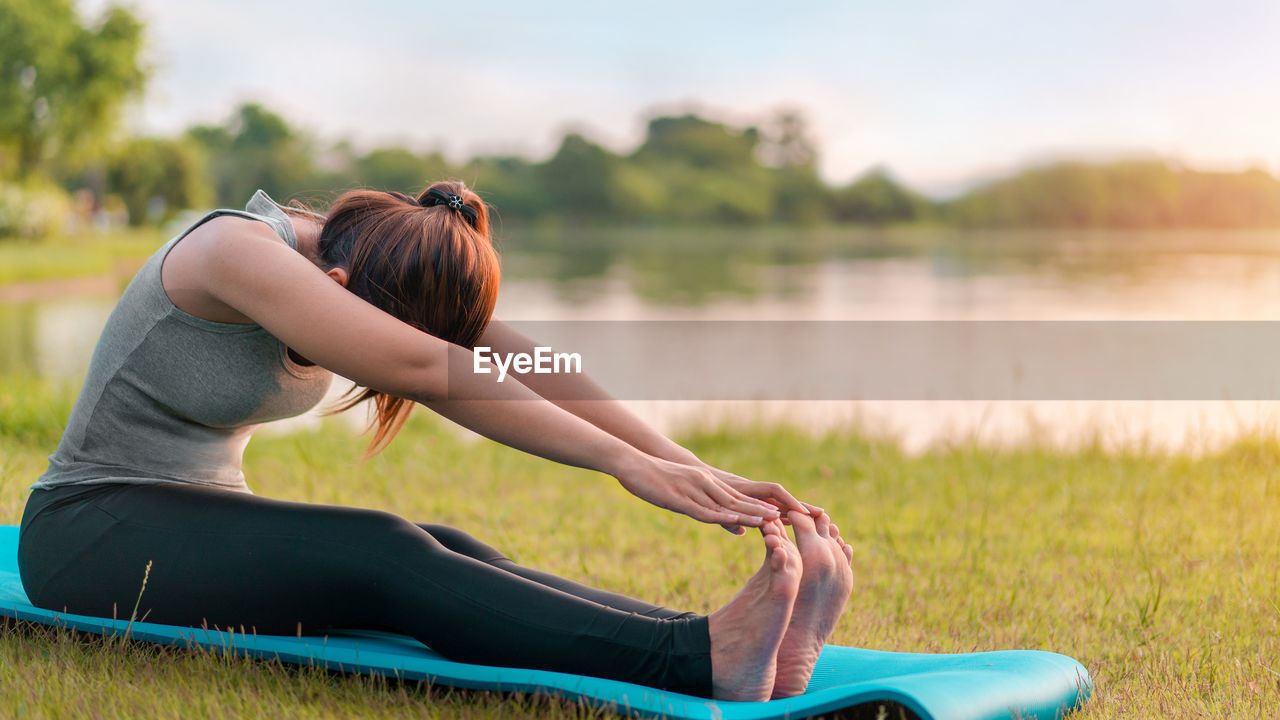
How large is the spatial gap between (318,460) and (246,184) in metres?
42.0

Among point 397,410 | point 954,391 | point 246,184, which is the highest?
point 246,184

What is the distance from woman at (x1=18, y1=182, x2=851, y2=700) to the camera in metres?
1.71

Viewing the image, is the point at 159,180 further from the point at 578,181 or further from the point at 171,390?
the point at 171,390

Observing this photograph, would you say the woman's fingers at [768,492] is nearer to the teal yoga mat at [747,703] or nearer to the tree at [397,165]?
the teal yoga mat at [747,703]

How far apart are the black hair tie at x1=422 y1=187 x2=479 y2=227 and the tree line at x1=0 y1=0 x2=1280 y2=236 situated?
16.8 metres

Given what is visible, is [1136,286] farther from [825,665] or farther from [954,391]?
[825,665]

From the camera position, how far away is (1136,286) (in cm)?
1978

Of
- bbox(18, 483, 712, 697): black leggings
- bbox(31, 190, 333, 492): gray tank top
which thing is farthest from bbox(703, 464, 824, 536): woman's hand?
bbox(31, 190, 333, 492): gray tank top

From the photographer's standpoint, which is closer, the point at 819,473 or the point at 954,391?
the point at 819,473

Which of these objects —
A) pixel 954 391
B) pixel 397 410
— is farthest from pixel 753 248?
pixel 397 410

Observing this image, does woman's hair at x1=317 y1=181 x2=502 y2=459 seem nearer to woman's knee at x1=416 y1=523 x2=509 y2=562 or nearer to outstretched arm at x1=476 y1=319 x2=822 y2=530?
outstretched arm at x1=476 y1=319 x2=822 y2=530

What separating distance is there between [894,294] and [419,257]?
2080 cm

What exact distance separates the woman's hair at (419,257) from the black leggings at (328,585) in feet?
1.22

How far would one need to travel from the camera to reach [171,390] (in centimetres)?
191
